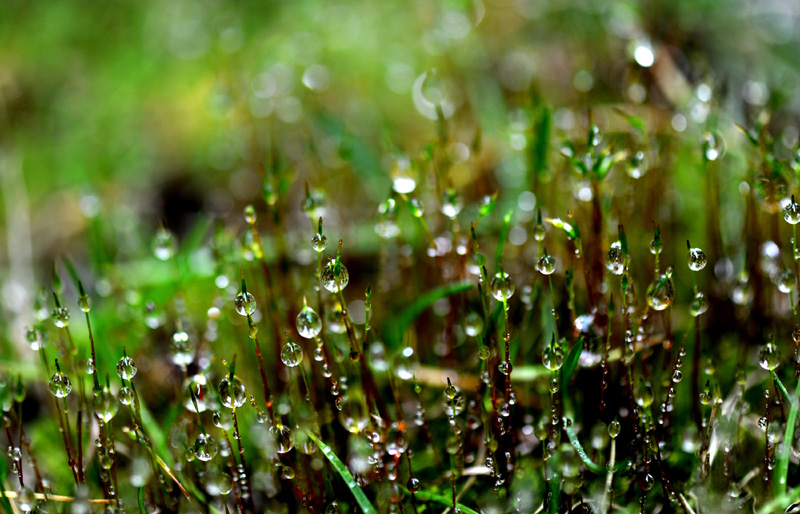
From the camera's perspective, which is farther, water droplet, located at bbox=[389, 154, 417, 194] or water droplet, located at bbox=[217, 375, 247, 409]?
water droplet, located at bbox=[389, 154, 417, 194]

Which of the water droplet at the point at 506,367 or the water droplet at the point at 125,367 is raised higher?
the water droplet at the point at 125,367

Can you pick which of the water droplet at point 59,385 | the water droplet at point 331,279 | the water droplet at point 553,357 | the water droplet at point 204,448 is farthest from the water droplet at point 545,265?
the water droplet at point 59,385

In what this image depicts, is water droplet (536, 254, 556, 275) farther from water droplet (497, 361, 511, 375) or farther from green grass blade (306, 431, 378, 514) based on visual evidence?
green grass blade (306, 431, 378, 514)

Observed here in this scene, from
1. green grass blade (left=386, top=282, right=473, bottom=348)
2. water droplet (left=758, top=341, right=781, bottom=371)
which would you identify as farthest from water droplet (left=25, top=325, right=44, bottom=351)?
water droplet (left=758, top=341, right=781, bottom=371)

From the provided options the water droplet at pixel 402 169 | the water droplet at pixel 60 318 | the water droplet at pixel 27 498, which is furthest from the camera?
the water droplet at pixel 402 169

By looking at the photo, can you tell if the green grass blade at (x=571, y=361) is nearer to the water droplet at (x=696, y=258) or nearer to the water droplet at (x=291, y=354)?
the water droplet at (x=696, y=258)

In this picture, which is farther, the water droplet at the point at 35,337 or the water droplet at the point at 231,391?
the water droplet at the point at 35,337

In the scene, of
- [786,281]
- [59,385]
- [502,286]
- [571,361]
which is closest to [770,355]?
[786,281]
